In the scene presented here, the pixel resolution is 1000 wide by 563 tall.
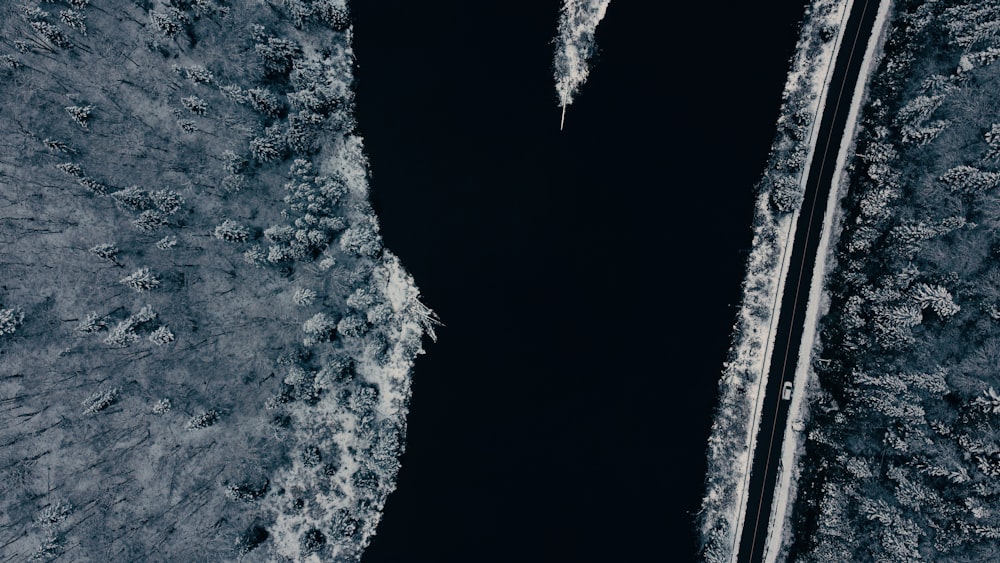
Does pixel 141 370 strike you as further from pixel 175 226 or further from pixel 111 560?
pixel 111 560

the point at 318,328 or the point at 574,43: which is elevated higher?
the point at 574,43

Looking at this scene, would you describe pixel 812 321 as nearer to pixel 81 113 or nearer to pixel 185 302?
pixel 185 302

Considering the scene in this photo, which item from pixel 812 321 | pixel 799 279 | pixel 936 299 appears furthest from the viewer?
pixel 799 279

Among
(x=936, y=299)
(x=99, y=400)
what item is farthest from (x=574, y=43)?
(x=99, y=400)

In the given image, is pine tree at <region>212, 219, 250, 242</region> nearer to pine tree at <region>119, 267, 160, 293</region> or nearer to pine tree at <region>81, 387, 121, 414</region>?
pine tree at <region>119, 267, 160, 293</region>

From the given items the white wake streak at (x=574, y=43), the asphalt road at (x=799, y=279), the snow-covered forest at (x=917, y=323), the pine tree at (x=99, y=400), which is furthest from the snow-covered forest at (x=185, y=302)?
the snow-covered forest at (x=917, y=323)

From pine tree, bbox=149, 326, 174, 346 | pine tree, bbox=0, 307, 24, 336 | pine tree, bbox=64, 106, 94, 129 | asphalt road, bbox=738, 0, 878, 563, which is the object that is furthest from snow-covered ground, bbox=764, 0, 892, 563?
pine tree, bbox=0, 307, 24, 336

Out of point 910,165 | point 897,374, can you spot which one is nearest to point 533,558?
point 897,374
